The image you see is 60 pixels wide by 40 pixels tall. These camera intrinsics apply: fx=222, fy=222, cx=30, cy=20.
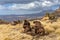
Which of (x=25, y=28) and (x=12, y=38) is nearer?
(x=12, y=38)

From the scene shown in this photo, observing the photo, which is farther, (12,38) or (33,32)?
(33,32)

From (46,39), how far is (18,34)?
3.50 m

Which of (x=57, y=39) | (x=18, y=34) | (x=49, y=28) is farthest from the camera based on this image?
(x=49, y=28)

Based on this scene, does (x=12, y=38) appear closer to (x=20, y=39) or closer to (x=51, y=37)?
(x=20, y=39)

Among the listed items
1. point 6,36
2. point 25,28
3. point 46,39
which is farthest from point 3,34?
point 46,39

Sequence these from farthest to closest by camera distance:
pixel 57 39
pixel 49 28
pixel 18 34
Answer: pixel 49 28, pixel 18 34, pixel 57 39

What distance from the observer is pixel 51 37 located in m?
24.8

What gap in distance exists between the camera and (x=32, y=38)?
80.7 ft

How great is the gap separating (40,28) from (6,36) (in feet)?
13.4

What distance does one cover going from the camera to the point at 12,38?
2455 cm

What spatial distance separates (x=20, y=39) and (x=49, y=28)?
5.03 metres

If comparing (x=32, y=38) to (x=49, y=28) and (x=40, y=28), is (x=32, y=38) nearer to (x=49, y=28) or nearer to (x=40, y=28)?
(x=40, y=28)

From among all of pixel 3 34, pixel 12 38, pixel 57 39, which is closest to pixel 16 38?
pixel 12 38

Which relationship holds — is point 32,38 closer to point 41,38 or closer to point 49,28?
point 41,38
